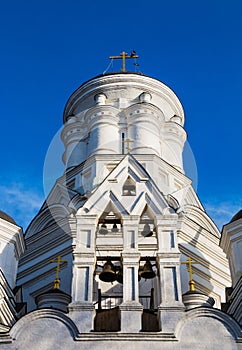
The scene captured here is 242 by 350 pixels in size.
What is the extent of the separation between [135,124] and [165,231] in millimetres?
11299

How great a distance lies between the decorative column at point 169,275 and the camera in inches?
453

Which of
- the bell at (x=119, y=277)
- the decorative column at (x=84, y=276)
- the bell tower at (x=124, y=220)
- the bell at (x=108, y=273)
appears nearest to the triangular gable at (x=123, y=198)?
the bell tower at (x=124, y=220)

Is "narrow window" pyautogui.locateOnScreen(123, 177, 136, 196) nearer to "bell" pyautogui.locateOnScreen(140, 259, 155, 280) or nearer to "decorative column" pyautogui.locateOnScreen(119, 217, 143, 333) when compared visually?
"decorative column" pyautogui.locateOnScreen(119, 217, 143, 333)

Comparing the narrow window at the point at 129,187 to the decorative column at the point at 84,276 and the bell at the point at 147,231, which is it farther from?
the decorative column at the point at 84,276

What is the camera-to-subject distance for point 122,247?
14820 mm

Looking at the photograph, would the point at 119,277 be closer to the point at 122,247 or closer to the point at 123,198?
the point at 123,198

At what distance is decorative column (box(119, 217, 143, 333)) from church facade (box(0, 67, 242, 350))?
2 cm

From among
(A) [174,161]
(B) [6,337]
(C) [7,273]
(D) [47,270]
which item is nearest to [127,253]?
(B) [6,337]

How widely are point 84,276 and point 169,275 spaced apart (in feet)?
5.58

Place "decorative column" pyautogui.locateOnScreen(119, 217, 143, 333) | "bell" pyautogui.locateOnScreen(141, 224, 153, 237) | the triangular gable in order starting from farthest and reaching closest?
"bell" pyautogui.locateOnScreen(141, 224, 153, 237) → the triangular gable → "decorative column" pyautogui.locateOnScreen(119, 217, 143, 333)

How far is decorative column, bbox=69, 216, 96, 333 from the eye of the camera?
11508mm

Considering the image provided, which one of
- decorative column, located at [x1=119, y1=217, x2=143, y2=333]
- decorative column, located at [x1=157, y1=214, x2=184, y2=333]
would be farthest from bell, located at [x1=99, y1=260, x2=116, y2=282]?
decorative column, located at [x1=157, y1=214, x2=184, y2=333]

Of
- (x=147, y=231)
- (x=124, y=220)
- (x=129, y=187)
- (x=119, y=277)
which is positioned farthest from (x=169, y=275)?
(x=129, y=187)

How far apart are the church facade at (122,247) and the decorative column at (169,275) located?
2 centimetres
